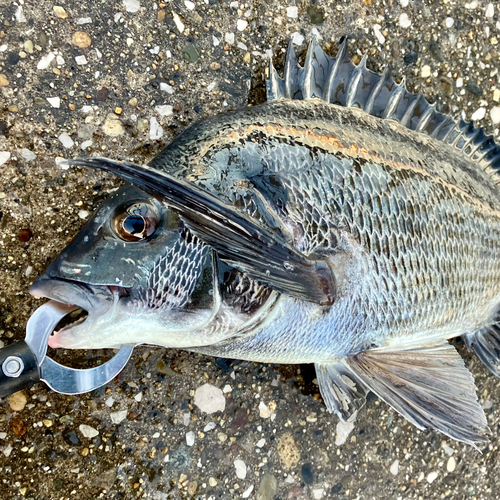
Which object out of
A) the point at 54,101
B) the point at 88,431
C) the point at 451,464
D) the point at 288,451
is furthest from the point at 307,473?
the point at 54,101

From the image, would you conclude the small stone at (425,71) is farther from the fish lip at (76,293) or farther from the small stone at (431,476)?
the small stone at (431,476)

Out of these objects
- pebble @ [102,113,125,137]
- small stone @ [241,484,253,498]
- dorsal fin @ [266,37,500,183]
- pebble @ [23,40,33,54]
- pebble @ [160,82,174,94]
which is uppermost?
dorsal fin @ [266,37,500,183]

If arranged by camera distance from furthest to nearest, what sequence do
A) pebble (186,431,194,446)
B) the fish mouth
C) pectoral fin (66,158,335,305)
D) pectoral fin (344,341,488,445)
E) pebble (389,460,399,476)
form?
pebble (389,460,399,476)
pebble (186,431,194,446)
pectoral fin (344,341,488,445)
the fish mouth
pectoral fin (66,158,335,305)

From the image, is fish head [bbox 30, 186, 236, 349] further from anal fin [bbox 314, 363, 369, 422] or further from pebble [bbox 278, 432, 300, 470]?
pebble [bbox 278, 432, 300, 470]

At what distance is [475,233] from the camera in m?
1.79

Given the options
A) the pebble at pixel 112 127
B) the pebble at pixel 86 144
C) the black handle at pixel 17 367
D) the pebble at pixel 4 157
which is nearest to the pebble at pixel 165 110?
the pebble at pixel 112 127

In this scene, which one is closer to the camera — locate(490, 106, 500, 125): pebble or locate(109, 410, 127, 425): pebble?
locate(109, 410, 127, 425): pebble

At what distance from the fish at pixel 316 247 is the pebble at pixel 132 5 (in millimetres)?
639

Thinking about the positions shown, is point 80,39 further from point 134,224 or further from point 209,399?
point 209,399

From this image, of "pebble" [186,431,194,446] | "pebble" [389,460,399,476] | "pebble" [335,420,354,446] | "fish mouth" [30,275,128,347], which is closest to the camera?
"fish mouth" [30,275,128,347]

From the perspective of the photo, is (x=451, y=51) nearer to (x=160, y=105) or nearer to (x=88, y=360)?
(x=160, y=105)

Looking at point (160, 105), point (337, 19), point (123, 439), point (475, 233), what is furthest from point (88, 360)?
point (337, 19)

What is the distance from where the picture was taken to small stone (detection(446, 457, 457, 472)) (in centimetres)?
230

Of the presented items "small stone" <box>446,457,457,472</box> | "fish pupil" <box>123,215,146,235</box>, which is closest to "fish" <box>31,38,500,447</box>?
"fish pupil" <box>123,215,146,235</box>
